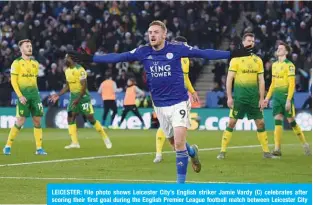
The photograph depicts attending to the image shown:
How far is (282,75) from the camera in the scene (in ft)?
70.0

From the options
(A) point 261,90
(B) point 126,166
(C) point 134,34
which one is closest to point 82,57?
(B) point 126,166

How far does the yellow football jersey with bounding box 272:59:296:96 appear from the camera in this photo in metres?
21.2

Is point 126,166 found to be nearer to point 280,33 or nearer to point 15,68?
point 15,68

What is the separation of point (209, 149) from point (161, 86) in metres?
9.52

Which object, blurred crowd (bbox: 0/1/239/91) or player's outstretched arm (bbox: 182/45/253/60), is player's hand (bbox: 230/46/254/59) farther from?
blurred crowd (bbox: 0/1/239/91)

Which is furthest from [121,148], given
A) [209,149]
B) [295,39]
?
[295,39]

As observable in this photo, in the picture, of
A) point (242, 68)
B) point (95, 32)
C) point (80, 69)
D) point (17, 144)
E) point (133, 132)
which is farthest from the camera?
point (95, 32)

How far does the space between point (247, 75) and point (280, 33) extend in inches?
764

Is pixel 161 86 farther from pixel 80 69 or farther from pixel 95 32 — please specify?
pixel 95 32

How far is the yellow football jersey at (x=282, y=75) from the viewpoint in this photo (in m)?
21.2

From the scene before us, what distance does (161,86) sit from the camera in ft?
48.0

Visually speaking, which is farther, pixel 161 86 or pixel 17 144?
pixel 17 144

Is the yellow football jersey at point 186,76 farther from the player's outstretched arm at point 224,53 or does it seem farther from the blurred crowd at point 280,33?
the blurred crowd at point 280,33

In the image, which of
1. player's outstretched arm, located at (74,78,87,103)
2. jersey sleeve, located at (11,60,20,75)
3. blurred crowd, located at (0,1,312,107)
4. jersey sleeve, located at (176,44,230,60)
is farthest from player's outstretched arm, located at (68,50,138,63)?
blurred crowd, located at (0,1,312,107)
